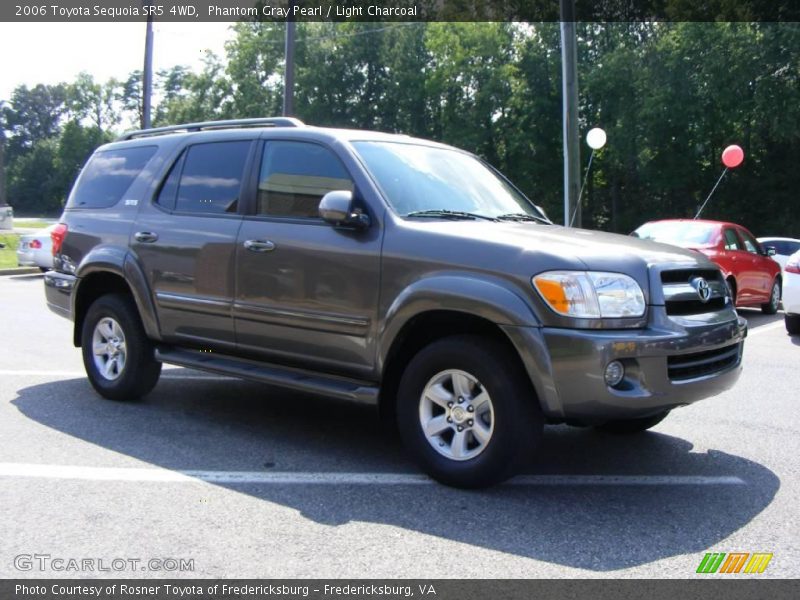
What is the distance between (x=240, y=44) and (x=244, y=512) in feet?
163

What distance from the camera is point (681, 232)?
1277cm

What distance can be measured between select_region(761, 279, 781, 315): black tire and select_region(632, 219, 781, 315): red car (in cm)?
8

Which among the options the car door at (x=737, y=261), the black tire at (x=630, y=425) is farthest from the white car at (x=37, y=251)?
the black tire at (x=630, y=425)

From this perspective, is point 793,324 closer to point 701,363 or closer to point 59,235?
point 701,363

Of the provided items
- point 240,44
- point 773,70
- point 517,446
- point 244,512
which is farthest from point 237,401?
point 240,44

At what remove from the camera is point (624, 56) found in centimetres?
3466

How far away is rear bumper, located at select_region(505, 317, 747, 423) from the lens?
411 cm

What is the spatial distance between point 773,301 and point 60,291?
11726 mm

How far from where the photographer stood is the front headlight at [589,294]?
4176mm

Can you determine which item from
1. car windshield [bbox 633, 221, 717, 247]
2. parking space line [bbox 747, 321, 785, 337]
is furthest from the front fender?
car windshield [bbox 633, 221, 717, 247]

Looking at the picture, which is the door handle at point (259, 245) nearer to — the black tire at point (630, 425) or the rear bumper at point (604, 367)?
the rear bumper at point (604, 367)

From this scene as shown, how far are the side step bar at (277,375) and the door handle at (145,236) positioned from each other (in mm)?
772

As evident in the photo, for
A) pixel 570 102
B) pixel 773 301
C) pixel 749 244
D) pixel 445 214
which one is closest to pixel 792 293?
pixel 749 244
